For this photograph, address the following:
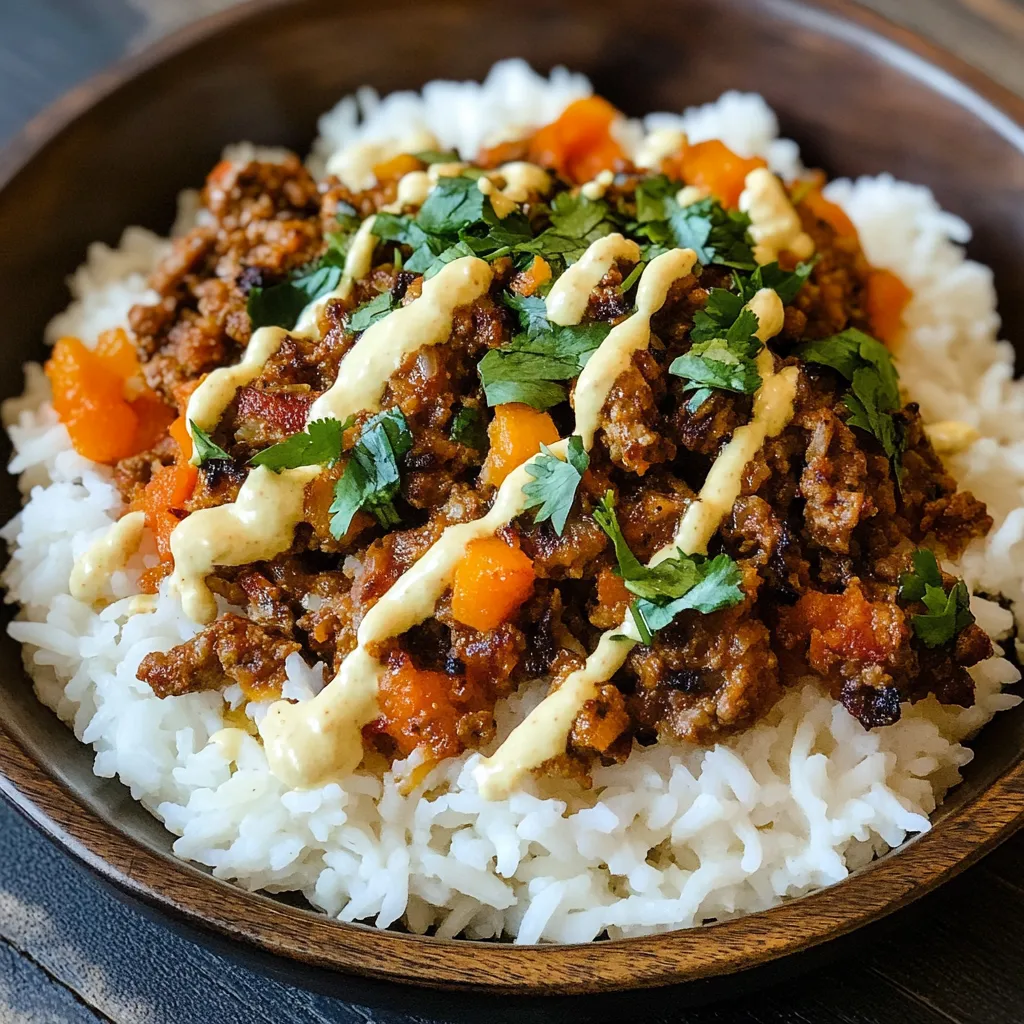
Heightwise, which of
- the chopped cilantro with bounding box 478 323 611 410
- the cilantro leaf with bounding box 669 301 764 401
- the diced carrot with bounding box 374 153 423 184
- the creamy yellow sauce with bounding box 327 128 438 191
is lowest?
the creamy yellow sauce with bounding box 327 128 438 191

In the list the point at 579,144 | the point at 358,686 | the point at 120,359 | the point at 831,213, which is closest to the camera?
the point at 358,686

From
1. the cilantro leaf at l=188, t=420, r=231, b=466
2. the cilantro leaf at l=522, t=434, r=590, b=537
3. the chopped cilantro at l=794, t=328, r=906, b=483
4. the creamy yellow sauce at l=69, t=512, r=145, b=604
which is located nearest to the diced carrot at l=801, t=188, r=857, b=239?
the chopped cilantro at l=794, t=328, r=906, b=483

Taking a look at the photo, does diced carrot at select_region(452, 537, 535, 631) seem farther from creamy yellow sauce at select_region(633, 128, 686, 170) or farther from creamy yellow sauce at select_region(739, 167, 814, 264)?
creamy yellow sauce at select_region(633, 128, 686, 170)

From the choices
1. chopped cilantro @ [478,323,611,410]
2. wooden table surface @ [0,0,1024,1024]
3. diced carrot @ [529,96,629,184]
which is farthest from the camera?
diced carrot @ [529,96,629,184]

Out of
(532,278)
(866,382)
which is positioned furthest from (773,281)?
(532,278)

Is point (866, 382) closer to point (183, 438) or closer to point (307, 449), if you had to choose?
point (307, 449)

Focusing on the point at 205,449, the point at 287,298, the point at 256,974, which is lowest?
the point at 256,974

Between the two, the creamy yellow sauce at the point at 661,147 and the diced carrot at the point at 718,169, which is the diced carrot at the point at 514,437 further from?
the creamy yellow sauce at the point at 661,147
